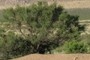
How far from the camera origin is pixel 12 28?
29.9 m

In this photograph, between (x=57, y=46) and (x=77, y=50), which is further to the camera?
(x=57, y=46)

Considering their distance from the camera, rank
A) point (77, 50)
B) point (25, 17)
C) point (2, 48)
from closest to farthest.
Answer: point (77, 50), point (2, 48), point (25, 17)

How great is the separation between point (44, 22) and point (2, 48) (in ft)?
11.7

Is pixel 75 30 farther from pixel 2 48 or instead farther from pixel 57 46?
pixel 2 48

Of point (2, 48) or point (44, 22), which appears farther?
point (44, 22)

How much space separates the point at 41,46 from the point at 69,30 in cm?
254

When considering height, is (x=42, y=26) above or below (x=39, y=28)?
above

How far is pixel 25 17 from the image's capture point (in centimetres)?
2925

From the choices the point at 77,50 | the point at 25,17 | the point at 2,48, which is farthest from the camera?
the point at 25,17

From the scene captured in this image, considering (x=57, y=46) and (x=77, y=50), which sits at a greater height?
(x=77, y=50)

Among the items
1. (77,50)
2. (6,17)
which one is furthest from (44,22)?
(77,50)

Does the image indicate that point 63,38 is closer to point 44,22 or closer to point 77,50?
point 44,22

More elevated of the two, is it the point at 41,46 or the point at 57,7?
the point at 57,7

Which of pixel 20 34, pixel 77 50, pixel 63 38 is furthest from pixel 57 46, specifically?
pixel 77 50
